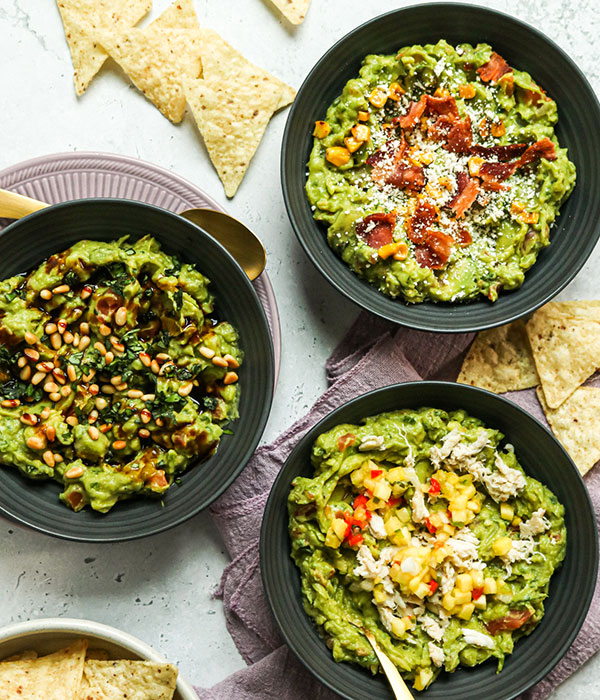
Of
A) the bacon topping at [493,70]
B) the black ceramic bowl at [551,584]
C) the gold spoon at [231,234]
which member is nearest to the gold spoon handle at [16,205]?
the gold spoon at [231,234]

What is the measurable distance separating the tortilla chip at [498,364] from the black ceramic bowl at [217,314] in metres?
0.90

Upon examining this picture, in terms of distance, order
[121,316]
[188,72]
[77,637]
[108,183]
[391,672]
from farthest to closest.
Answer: [188,72]
[108,183]
[77,637]
[391,672]
[121,316]

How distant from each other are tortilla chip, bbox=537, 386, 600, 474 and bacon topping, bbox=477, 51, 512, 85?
131 centimetres

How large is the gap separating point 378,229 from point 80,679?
6.75 feet

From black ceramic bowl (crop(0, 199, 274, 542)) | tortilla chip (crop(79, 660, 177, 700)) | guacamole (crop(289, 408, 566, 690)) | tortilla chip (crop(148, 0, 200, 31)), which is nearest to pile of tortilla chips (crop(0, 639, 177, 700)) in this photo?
tortilla chip (crop(79, 660, 177, 700))

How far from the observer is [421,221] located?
123 inches

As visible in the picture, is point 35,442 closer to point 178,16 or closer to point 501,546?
point 501,546

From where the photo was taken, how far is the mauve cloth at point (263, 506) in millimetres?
3195

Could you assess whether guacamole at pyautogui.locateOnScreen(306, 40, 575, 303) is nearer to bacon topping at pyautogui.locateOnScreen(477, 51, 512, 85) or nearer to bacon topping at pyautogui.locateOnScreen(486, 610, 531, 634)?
bacon topping at pyautogui.locateOnScreen(477, 51, 512, 85)

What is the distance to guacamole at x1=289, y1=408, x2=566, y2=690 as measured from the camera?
9.52 feet

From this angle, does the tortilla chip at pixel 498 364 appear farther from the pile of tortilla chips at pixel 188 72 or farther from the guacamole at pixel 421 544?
the pile of tortilla chips at pixel 188 72

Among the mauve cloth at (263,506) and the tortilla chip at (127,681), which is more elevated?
the mauve cloth at (263,506)

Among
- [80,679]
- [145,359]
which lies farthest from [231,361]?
[80,679]

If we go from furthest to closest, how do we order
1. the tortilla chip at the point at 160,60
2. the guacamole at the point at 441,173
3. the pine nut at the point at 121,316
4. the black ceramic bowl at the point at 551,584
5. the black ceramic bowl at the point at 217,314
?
the tortilla chip at the point at 160,60 → the guacamole at the point at 441,173 → the black ceramic bowl at the point at 551,584 → the black ceramic bowl at the point at 217,314 → the pine nut at the point at 121,316
